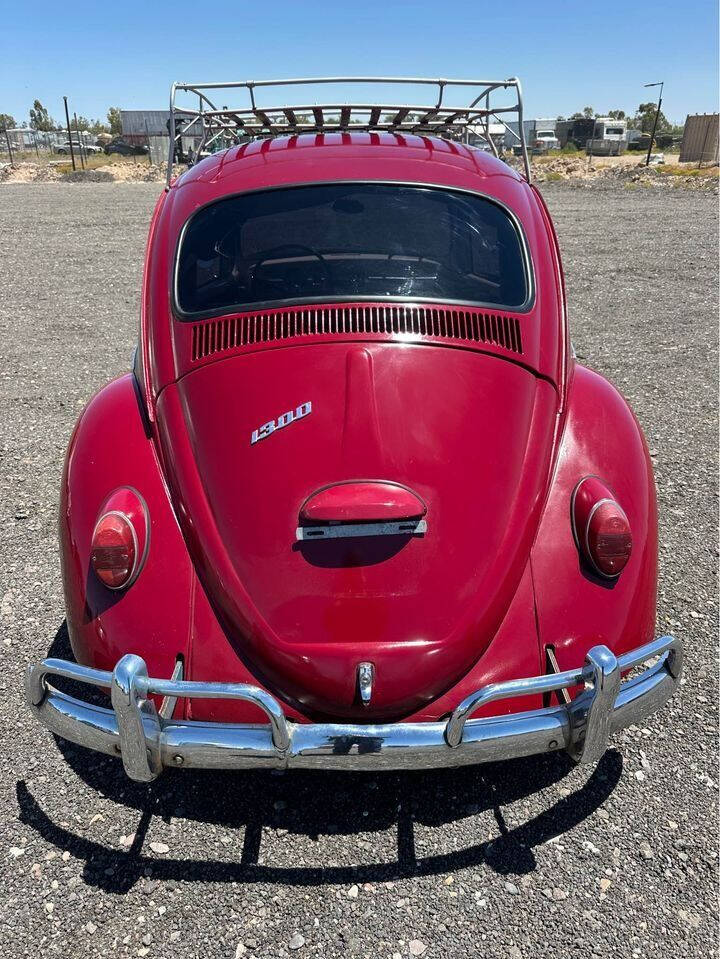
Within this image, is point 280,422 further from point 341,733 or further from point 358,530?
point 341,733

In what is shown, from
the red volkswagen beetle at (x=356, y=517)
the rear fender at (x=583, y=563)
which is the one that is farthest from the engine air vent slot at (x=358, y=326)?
the rear fender at (x=583, y=563)

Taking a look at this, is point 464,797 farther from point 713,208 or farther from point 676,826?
point 713,208

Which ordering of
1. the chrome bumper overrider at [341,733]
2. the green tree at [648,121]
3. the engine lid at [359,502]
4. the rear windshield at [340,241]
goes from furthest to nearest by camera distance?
1. the green tree at [648,121]
2. the rear windshield at [340,241]
3. the engine lid at [359,502]
4. the chrome bumper overrider at [341,733]

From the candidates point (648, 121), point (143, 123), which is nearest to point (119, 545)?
point (143, 123)

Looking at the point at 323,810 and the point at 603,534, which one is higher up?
the point at 603,534

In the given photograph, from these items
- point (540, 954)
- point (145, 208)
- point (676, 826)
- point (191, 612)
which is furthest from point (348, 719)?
point (145, 208)

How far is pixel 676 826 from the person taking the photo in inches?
101

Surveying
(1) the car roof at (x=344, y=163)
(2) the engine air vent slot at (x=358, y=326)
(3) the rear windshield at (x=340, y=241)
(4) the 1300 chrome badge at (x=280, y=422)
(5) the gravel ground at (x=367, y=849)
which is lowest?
(5) the gravel ground at (x=367, y=849)

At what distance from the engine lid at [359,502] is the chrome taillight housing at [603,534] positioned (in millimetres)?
182

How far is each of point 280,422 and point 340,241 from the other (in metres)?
1.12

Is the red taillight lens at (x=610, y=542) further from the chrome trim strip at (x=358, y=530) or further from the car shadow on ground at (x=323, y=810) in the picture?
the car shadow on ground at (x=323, y=810)

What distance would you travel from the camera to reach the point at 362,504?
2.30m

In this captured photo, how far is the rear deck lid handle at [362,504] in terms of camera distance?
2291 mm

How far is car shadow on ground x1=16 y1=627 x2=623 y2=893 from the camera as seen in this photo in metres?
2.43
